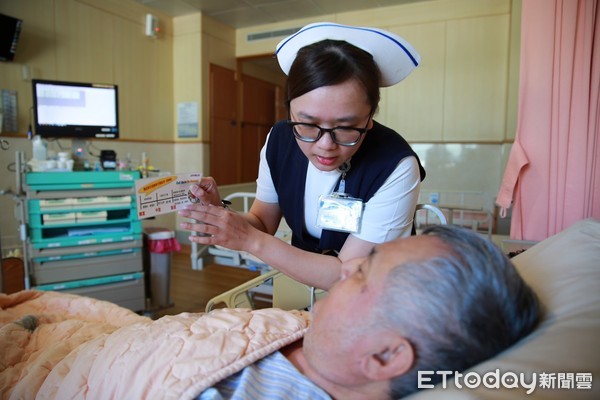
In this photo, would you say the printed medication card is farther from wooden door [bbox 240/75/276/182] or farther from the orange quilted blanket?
wooden door [bbox 240/75/276/182]

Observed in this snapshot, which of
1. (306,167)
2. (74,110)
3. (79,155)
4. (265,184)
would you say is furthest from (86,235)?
(306,167)

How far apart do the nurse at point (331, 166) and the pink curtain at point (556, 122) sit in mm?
856

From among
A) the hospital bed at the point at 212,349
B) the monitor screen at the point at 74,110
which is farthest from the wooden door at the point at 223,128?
the hospital bed at the point at 212,349

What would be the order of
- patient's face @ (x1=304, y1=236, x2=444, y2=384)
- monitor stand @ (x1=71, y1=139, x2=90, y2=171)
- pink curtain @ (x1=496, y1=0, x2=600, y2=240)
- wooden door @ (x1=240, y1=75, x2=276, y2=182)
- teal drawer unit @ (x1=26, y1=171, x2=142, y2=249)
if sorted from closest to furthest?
1. patient's face @ (x1=304, y1=236, x2=444, y2=384)
2. pink curtain @ (x1=496, y1=0, x2=600, y2=240)
3. teal drawer unit @ (x1=26, y1=171, x2=142, y2=249)
4. monitor stand @ (x1=71, y1=139, x2=90, y2=171)
5. wooden door @ (x1=240, y1=75, x2=276, y2=182)

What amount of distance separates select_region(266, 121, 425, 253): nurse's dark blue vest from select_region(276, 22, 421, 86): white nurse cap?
180 mm

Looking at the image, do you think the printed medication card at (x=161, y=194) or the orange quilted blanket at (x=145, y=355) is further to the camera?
the printed medication card at (x=161, y=194)

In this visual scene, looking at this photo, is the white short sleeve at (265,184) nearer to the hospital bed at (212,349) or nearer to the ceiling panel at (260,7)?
the hospital bed at (212,349)

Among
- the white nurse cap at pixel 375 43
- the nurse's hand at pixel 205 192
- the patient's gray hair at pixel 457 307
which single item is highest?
the white nurse cap at pixel 375 43

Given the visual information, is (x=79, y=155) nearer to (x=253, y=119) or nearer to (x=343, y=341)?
(x=343, y=341)

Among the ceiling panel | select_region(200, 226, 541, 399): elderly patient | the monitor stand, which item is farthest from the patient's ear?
the ceiling panel

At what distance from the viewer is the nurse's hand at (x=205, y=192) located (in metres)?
1.14

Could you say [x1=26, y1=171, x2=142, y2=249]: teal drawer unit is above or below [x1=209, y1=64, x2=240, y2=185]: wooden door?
below

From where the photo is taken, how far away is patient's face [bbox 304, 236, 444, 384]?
2.28ft

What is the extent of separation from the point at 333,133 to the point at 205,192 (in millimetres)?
452
